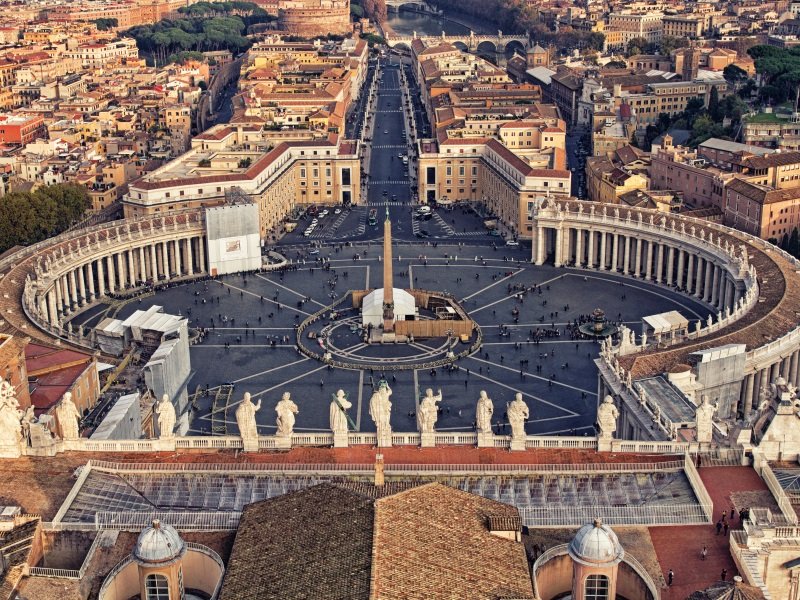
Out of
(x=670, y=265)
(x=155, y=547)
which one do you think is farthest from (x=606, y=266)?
(x=155, y=547)

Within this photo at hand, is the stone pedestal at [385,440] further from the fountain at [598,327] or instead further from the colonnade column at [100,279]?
the colonnade column at [100,279]

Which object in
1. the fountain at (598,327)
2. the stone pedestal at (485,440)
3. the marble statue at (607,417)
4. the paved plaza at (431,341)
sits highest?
the marble statue at (607,417)

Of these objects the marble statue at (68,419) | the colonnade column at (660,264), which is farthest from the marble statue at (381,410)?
the colonnade column at (660,264)

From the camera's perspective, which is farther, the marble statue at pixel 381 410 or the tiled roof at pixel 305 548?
the marble statue at pixel 381 410

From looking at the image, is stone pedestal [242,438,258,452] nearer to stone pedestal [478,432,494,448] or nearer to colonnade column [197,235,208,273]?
stone pedestal [478,432,494,448]

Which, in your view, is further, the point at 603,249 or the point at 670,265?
the point at 603,249

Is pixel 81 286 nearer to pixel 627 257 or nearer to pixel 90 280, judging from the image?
pixel 90 280
